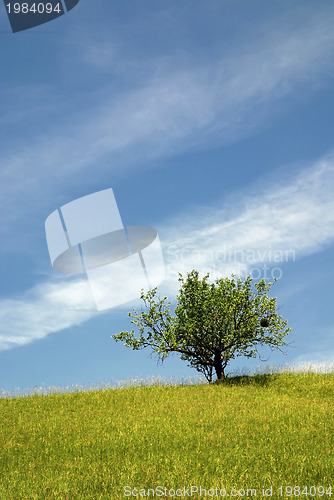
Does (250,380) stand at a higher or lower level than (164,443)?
higher

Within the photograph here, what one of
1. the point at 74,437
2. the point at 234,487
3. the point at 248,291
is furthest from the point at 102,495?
the point at 248,291

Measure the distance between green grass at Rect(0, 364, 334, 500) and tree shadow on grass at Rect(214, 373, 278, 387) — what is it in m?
3.37

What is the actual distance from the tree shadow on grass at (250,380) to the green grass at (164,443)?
337 cm

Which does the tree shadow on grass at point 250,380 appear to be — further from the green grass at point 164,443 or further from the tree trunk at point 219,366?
the green grass at point 164,443

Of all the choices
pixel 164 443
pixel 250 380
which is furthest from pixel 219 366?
pixel 164 443

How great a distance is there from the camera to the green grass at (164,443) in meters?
9.77

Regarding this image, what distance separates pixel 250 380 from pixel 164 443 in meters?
17.4

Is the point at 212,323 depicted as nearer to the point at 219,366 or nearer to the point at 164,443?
the point at 219,366

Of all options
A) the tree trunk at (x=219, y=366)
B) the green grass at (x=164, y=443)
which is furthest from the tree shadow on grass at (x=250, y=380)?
the green grass at (x=164, y=443)

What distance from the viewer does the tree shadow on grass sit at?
28695 mm

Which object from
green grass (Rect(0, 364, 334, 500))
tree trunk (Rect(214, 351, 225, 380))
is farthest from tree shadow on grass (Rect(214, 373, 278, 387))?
green grass (Rect(0, 364, 334, 500))

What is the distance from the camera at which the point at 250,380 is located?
2948 cm

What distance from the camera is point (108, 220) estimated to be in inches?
836

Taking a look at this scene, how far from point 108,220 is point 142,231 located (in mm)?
3065
